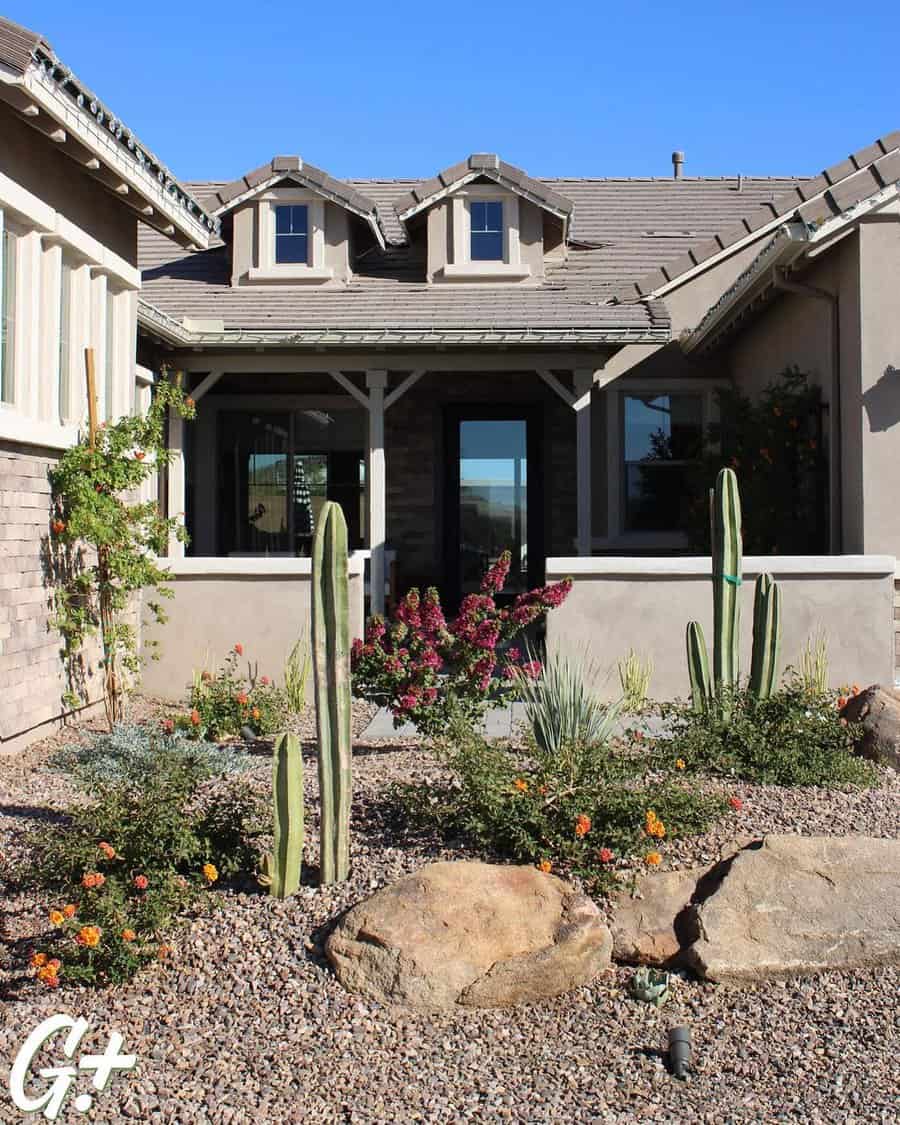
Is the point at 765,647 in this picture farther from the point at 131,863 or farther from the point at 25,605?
the point at 25,605

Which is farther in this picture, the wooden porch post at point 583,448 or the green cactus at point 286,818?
the wooden porch post at point 583,448

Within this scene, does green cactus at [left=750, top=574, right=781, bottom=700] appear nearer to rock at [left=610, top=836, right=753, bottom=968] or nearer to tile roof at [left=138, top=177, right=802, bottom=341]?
rock at [left=610, top=836, right=753, bottom=968]

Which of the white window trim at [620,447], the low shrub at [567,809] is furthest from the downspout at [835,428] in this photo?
the low shrub at [567,809]

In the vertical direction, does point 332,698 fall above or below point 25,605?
below

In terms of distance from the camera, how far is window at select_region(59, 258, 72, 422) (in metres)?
8.59

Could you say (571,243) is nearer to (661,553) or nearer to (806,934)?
(661,553)

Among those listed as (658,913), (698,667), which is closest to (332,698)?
(658,913)

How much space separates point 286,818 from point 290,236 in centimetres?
1116

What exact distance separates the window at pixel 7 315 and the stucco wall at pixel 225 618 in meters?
2.63

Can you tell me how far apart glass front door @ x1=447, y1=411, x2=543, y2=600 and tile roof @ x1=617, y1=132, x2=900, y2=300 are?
2.26 m

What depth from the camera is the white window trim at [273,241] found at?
14422 mm

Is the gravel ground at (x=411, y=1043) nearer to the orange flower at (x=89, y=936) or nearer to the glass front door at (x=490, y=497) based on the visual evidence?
the orange flower at (x=89, y=936)

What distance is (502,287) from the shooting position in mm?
14383

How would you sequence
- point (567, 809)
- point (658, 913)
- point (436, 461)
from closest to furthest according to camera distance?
point (658, 913) < point (567, 809) < point (436, 461)
